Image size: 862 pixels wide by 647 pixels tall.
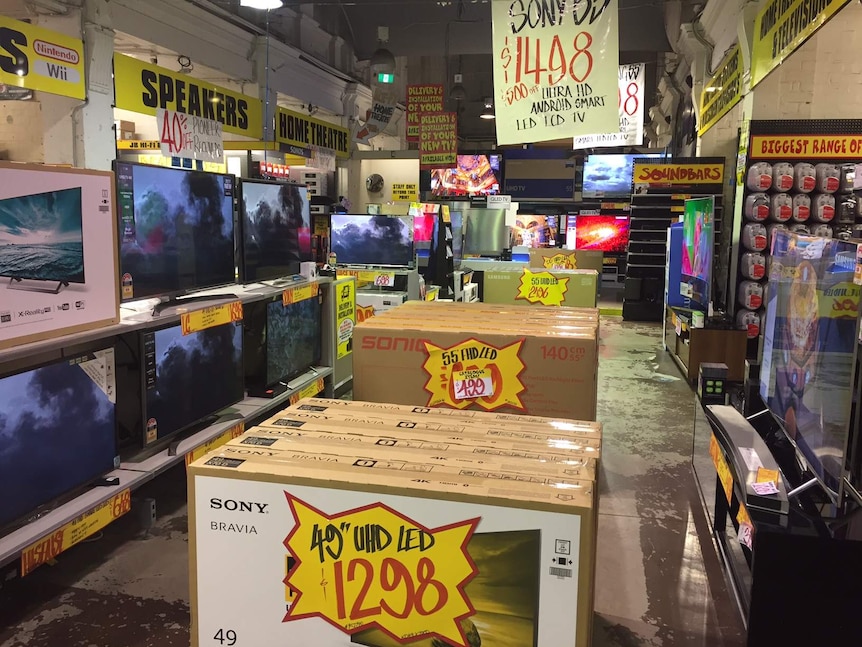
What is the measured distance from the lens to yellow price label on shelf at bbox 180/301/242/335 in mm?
3381

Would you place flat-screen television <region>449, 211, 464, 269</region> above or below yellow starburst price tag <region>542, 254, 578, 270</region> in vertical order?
above

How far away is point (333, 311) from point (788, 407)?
3.18m

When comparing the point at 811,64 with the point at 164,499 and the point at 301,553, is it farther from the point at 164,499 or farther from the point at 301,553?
the point at 301,553

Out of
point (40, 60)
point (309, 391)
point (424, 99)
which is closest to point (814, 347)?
point (309, 391)

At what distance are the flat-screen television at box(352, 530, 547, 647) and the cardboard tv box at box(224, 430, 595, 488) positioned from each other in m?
0.14

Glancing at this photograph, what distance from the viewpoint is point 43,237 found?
8.45ft

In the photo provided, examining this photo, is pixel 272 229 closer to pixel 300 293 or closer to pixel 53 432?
pixel 300 293

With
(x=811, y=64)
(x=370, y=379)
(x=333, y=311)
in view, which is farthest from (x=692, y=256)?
(x=370, y=379)

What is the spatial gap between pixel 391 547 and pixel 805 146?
7.77m

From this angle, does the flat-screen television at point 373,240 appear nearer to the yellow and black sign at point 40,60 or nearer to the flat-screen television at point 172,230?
the yellow and black sign at point 40,60

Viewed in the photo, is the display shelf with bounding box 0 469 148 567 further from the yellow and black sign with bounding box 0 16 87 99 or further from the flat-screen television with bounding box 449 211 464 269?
the flat-screen television with bounding box 449 211 464 269

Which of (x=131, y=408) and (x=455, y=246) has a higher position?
(x=455, y=246)

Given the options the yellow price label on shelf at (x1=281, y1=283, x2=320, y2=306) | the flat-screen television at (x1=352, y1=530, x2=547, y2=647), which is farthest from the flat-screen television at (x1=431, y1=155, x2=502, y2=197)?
the flat-screen television at (x1=352, y1=530, x2=547, y2=647)

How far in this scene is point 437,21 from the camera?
11.7 meters
